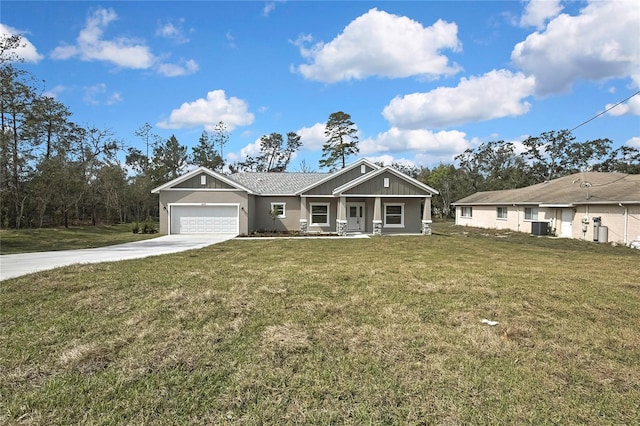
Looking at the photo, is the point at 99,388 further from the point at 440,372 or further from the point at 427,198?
the point at 427,198

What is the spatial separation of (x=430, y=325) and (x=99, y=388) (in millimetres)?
3982

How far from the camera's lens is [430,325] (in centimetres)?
501

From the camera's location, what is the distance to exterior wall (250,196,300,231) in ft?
75.3

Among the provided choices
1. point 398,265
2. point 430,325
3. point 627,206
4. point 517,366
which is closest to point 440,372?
point 517,366

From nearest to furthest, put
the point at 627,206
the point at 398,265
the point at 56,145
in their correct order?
the point at 398,265 → the point at 627,206 → the point at 56,145

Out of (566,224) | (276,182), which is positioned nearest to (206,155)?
(276,182)

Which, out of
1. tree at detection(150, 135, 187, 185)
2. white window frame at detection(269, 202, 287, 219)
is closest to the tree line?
tree at detection(150, 135, 187, 185)

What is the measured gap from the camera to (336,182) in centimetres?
2228

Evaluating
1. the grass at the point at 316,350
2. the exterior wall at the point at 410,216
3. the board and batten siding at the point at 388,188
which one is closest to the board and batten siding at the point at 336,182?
the board and batten siding at the point at 388,188

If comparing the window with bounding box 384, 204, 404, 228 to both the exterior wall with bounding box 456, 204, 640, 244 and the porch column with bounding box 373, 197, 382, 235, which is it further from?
the exterior wall with bounding box 456, 204, 640, 244

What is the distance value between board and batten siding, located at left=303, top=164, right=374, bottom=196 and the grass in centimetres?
1400

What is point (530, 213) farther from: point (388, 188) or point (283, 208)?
point (283, 208)

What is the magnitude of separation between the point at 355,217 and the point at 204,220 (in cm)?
940

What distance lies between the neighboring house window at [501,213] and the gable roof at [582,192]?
0.68 meters
